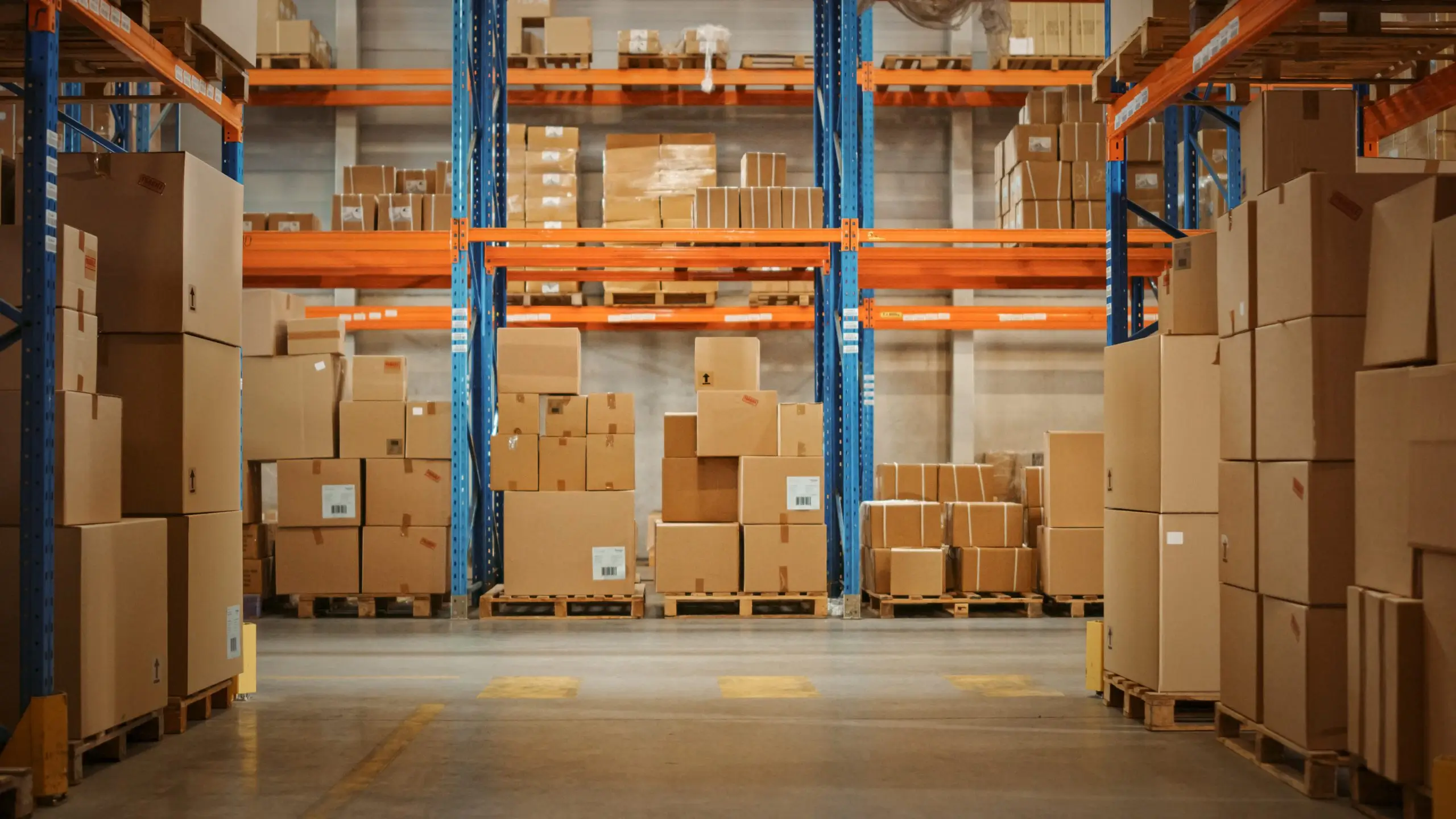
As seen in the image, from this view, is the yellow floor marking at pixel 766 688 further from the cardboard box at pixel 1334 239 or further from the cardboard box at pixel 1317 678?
the cardboard box at pixel 1334 239

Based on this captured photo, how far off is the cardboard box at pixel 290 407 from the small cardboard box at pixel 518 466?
88 centimetres

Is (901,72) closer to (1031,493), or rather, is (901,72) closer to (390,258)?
(1031,493)

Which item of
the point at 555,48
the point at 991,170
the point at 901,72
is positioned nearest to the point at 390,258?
the point at 555,48

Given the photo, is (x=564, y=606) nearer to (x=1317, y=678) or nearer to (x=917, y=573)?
(x=917, y=573)

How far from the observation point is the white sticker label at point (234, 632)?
5672 millimetres

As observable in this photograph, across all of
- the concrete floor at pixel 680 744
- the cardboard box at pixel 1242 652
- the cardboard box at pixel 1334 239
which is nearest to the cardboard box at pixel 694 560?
the concrete floor at pixel 680 744

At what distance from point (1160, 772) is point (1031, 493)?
5.23 meters

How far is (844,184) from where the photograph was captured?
9.20 meters

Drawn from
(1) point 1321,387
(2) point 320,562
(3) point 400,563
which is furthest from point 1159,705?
(2) point 320,562

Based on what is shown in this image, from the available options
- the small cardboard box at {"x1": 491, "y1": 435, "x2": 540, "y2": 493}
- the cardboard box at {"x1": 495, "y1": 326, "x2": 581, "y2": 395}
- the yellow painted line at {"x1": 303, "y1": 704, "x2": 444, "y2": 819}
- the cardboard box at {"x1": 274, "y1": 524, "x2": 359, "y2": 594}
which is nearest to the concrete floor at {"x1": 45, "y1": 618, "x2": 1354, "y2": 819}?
the yellow painted line at {"x1": 303, "y1": 704, "x2": 444, "y2": 819}

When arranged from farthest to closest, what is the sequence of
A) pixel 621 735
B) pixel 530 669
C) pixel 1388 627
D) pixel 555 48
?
1. pixel 555 48
2. pixel 530 669
3. pixel 621 735
4. pixel 1388 627

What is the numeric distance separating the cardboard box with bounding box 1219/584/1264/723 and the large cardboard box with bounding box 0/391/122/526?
458cm

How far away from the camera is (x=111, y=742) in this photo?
4.77 metres

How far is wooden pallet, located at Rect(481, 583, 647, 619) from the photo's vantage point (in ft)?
29.2
